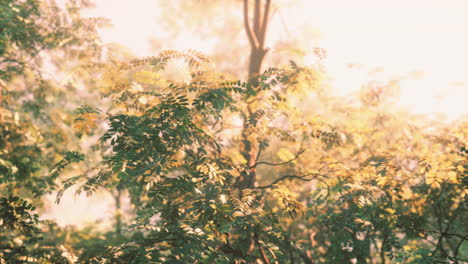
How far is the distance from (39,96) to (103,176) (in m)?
4.70

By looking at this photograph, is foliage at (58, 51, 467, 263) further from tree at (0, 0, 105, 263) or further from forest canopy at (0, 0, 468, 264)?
tree at (0, 0, 105, 263)

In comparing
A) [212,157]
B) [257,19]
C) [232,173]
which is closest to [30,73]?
[212,157]

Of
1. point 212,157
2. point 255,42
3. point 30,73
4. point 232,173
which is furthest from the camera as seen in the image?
point 30,73

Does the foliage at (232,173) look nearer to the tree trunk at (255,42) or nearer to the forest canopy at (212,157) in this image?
the forest canopy at (212,157)

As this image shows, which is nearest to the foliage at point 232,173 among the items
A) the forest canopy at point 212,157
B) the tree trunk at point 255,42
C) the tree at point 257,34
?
the forest canopy at point 212,157

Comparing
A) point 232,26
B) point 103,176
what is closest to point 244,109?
point 103,176

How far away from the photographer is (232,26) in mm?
8125

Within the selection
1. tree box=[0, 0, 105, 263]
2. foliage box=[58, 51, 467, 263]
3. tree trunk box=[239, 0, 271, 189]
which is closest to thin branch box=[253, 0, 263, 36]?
tree trunk box=[239, 0, 271, 189]

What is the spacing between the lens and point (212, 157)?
3.75m

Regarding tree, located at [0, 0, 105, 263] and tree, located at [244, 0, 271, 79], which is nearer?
tree, located at [0, 0, 105, 263]

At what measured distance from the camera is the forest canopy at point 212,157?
2.93 metres

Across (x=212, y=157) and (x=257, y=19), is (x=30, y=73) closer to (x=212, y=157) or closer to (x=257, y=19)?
(x=212, y=157)

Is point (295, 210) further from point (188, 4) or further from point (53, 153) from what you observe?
point (188, 4)

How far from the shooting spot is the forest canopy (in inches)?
115
